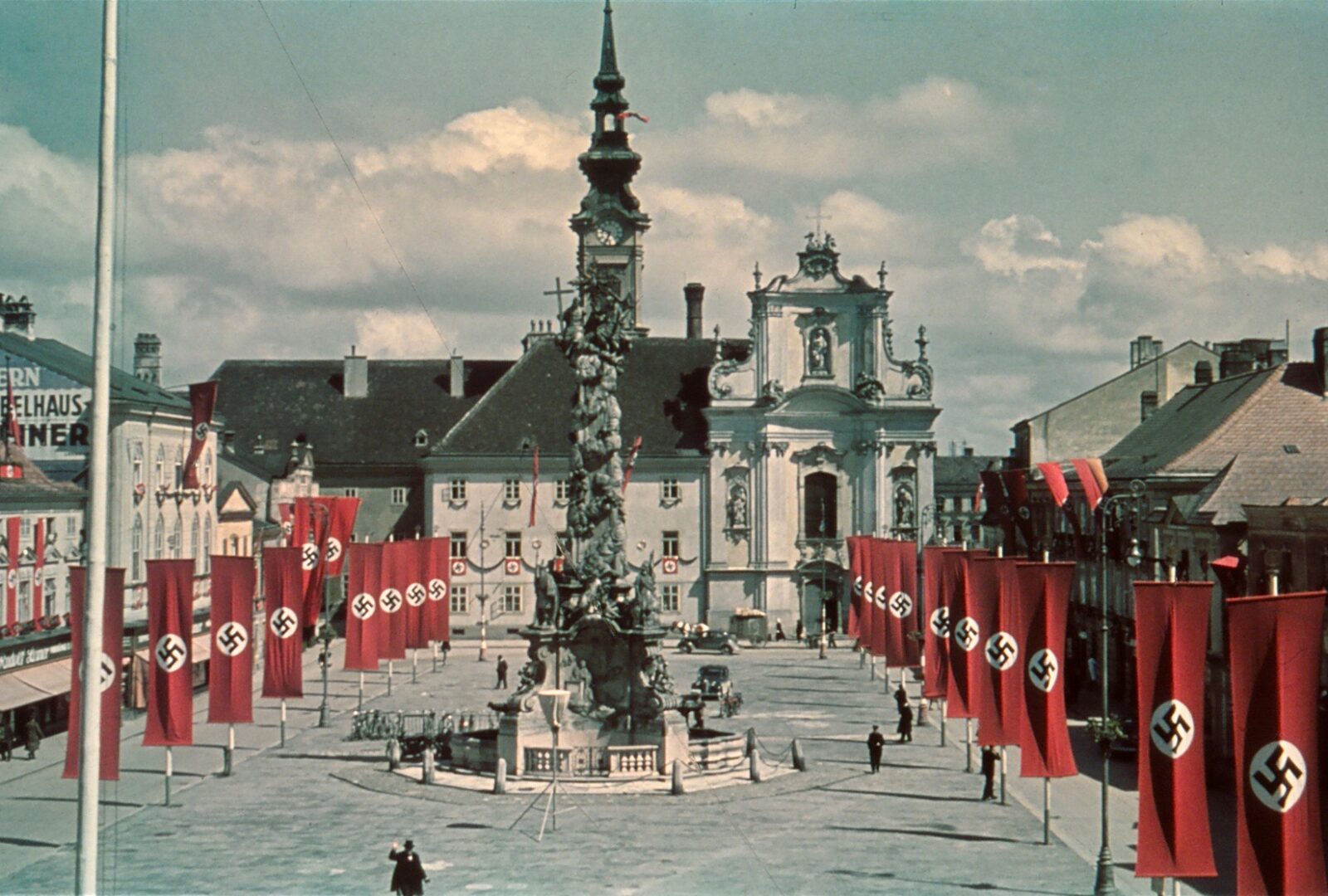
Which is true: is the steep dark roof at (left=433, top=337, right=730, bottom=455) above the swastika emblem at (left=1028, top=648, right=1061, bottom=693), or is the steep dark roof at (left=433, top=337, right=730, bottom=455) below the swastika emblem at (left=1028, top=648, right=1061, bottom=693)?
above

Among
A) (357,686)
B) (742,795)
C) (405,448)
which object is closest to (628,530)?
(405,448)

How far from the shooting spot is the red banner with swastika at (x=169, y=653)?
37.8m

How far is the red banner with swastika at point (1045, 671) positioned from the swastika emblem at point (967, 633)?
4944 millimetres

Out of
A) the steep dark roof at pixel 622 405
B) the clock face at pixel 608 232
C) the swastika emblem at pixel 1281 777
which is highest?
the clock face at pixel 608 232

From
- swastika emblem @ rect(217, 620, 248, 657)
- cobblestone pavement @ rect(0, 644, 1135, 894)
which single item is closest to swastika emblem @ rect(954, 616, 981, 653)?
cobblestone pavement @ rect(0, 644, 1135, 894)

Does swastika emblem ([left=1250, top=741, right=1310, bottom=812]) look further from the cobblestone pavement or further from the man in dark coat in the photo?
the man in dark coat

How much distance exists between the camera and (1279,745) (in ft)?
77.5

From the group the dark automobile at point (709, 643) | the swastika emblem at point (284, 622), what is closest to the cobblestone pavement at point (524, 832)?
the swastika emblem at point (284, 622)

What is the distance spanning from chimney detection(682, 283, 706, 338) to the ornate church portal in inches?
652

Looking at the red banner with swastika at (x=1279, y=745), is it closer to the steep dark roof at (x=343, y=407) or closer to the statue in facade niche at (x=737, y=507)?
the statue in facade niche at (x=737, y=507)

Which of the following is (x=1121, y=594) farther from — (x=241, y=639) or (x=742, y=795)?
(x=241, y=639)

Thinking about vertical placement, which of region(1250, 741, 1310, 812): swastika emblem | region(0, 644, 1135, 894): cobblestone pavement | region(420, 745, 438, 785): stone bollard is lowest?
region(0, 644, 1135, 894): cobblestone pavement

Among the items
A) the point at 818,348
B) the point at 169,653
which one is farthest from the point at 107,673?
the point at 818,348

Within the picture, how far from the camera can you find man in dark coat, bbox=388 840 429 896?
30219mm
